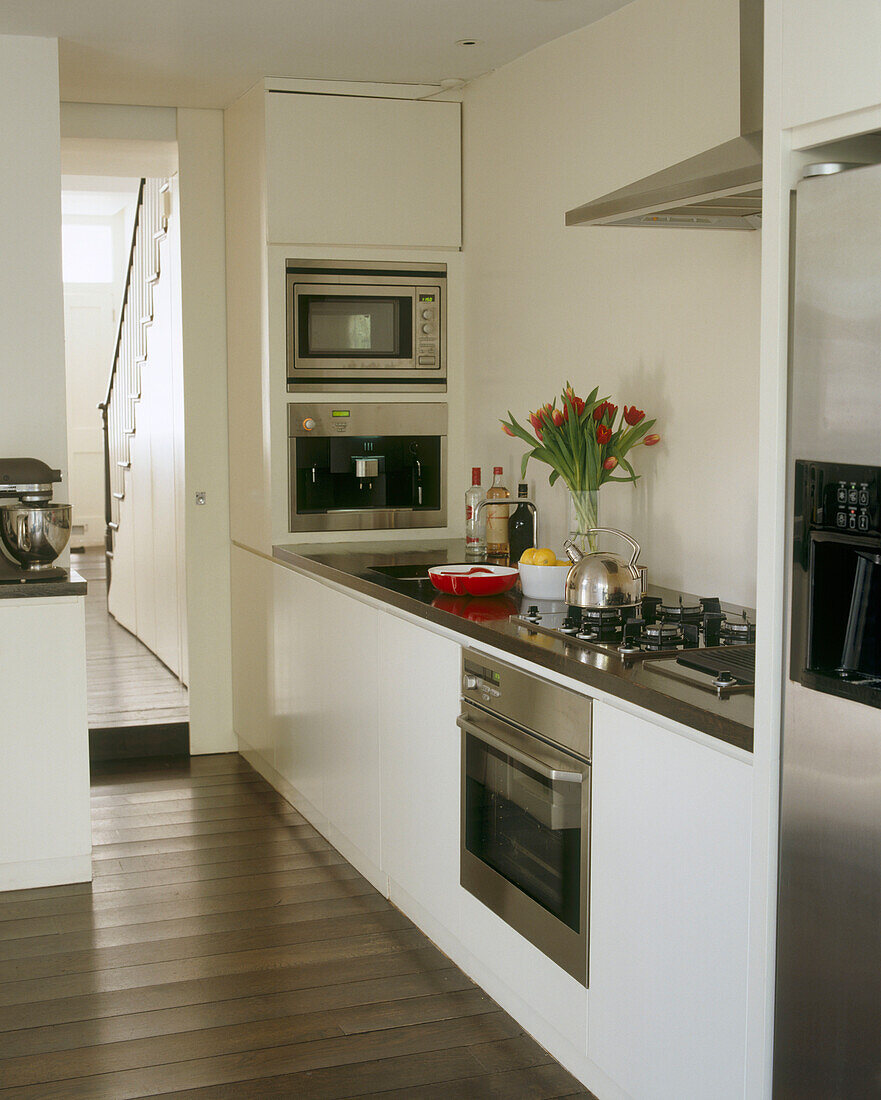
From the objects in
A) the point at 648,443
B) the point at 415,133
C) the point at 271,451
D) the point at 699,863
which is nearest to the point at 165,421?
the point at 271,451

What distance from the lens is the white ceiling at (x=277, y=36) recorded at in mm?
3404

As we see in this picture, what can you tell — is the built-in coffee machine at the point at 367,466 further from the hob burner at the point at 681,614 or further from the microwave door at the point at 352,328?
the hob burner at the point at 681,614

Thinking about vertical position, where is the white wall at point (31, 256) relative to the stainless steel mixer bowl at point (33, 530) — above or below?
above

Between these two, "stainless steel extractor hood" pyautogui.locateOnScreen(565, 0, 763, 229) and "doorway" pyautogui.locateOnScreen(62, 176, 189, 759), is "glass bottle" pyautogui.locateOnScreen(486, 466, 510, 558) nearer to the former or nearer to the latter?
"stainless steel extractor hood" pyautogui.locateOnScreen(565, 0, 763, 229)

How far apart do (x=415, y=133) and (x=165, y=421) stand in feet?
7.15

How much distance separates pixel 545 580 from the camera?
10.2 ft

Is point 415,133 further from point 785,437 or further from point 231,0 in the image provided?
Answer: point 785,437

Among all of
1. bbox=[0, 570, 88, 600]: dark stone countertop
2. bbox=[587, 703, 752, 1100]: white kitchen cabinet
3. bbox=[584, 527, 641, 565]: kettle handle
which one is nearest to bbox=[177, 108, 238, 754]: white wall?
bbox=[0, 570, 88, 600]: dark stone countertop

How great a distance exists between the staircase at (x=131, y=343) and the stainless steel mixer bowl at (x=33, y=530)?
2.25 meters

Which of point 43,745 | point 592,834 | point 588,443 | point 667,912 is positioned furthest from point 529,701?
point 43,745

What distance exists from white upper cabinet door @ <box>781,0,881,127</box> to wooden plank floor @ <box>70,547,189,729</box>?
394 centimetres

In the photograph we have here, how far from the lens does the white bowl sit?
3100 millimetres

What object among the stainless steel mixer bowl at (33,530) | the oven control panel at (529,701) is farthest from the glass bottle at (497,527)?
the stainless steel mixer bowl at (33,530)

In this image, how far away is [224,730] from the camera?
16.7 ft
